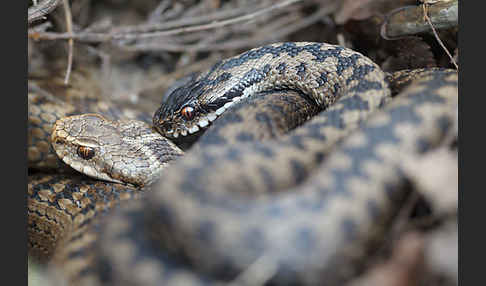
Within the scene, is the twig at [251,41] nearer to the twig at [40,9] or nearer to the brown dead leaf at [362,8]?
the brown dead leaf at [362,8]

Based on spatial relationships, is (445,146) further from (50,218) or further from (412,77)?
(50,218)

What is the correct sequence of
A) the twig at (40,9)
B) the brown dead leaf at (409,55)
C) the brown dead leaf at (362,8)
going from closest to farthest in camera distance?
the twig at (40,9) → the brown dead leaf at (409,55) → the brown dead leaf at (362,8)

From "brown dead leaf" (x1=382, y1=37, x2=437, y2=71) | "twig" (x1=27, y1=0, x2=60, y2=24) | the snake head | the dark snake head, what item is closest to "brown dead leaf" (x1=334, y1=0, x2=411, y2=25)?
"brown dead leaf" (x1=382, y1=37, x2=437, y2=71)

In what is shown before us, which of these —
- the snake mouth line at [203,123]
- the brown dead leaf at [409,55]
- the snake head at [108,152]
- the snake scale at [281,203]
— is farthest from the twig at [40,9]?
the brown dead leaf at [409,55]

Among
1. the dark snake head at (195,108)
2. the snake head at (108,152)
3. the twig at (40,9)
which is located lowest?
the snake head at (108,152)

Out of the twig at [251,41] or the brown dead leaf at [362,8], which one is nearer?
the brown dead leaf at [362,8]

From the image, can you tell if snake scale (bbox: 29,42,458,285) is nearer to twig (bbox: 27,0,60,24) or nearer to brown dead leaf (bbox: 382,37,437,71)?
brown dead leaf (bbox: 382,37,437,71)
